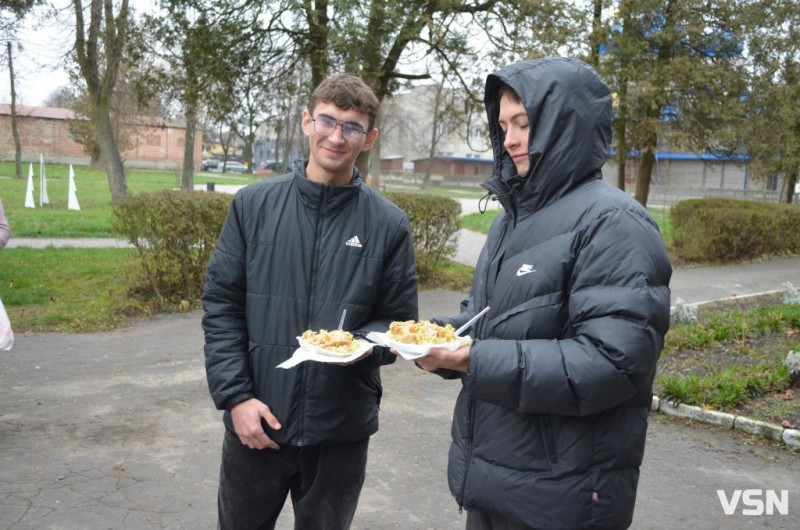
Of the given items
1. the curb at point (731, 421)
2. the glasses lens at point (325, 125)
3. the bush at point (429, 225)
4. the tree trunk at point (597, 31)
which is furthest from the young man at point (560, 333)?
the tree trunk at point (597, 31)

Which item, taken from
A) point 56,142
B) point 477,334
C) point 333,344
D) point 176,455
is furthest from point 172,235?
point 56,142

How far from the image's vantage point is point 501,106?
7.86 ft

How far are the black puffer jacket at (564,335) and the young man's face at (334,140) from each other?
2.17 ft

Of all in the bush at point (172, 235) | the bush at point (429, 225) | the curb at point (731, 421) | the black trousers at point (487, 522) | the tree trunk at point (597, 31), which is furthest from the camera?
the tree trunk at point (597, 31)

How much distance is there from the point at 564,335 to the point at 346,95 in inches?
49.2

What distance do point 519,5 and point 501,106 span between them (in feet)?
40.0

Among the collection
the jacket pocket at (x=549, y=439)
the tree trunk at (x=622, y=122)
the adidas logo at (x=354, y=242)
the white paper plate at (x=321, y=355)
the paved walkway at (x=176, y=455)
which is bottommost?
the paved walkway at (x=176, y=455)

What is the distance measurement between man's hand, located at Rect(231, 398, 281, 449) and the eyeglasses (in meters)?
1.00

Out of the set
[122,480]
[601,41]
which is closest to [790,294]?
[601,41]

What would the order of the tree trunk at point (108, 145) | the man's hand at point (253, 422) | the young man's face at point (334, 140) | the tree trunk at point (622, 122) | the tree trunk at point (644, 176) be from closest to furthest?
the man's hand at point (253, 422) < the young man's face at point (334, 140) < the tree trunk at point (622, 122) < the tree trunk at point (108, 145) < the tree trunk at point (644, 176)

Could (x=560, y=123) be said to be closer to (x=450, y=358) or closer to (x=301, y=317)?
(x=450, y=358)

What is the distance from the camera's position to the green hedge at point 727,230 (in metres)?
15.9

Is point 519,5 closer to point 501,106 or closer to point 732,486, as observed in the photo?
point 732,486

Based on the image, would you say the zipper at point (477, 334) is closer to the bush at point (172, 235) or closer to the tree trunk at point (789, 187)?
the bush at point (172, 235)
